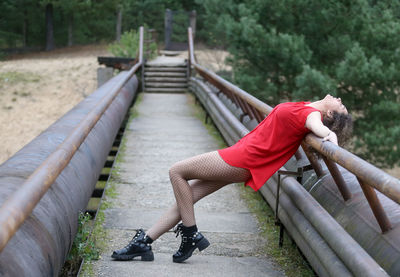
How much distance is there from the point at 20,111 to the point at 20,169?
1813 centimetres

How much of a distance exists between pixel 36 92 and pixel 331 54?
12.6 meters

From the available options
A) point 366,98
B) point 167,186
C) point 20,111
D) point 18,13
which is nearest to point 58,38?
point 18,13

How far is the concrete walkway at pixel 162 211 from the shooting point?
385cm

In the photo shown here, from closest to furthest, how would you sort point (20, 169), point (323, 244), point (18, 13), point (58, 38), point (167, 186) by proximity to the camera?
point (323, 244), point (20, 169), point (167, 186), point (18, 13), point (58, 38)

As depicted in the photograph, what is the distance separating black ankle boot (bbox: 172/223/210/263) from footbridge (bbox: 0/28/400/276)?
80 millimetres

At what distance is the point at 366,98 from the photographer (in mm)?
16656

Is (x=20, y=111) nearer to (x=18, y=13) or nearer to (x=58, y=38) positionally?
(x=18, y=13)

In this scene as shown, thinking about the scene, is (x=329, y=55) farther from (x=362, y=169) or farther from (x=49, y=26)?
(x=49, y=26)

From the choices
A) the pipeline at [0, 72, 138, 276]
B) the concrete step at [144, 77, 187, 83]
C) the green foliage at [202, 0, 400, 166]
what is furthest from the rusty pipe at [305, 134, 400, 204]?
the concrete step at [144, 77, 187, 83]

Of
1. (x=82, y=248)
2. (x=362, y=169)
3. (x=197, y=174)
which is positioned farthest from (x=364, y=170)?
(x=82, y=248)

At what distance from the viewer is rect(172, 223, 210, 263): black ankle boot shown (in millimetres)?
3759

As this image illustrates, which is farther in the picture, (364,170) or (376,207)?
(376,207)

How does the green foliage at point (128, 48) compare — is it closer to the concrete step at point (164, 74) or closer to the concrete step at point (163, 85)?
the concrete step at point (164, 74)

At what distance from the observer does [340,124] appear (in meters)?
3.40
